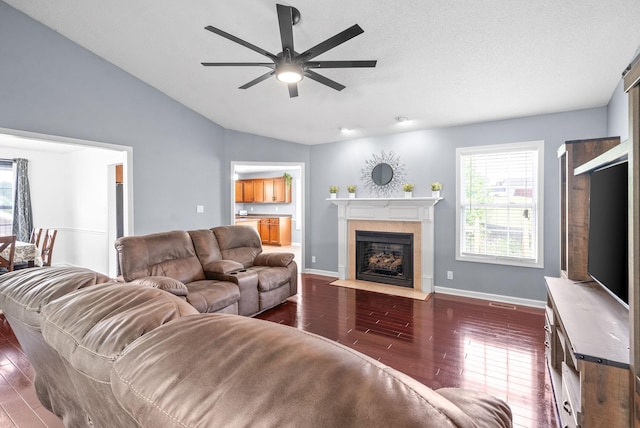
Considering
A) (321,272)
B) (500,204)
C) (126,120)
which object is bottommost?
(321,272)

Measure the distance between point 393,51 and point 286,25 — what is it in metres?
1.24

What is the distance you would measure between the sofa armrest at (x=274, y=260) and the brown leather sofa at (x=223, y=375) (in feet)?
10.8

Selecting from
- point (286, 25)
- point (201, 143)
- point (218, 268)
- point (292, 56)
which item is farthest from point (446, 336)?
A: point (201, 143)

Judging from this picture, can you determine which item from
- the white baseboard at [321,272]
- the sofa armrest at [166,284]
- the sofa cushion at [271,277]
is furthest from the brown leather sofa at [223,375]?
the white baseboard at [321,272]

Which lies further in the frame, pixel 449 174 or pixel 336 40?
pixel 449 174

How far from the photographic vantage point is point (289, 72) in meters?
2.47

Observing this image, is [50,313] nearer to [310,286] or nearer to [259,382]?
[259,382]

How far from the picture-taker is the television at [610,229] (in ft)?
5.37

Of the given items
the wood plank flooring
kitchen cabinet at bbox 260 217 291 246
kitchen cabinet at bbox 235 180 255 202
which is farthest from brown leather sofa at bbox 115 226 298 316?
kitchen cabinet at bbox 235 180 255 202

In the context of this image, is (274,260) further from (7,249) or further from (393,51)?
(7,249)

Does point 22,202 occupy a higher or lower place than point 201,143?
lower

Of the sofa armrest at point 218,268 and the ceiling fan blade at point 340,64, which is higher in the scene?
the ceiling fan blade at point 340,64

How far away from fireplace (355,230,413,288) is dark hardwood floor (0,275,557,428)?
2.08 ft

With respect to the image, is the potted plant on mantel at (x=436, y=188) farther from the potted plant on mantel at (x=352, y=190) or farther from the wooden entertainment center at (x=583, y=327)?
the wooden entertainment center at (x=583, y=327)
